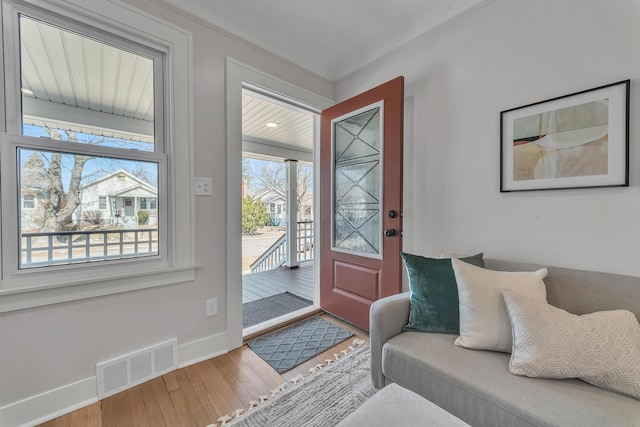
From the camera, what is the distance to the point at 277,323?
2.38m

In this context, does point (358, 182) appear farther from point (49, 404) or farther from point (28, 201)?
point (49, 404)

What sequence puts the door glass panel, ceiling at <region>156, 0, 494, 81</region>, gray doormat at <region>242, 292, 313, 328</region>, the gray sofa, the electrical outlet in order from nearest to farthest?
1. the gray sofa
2. ceiling at <region>156, 0, 494, 81</region>
3. the electrical outlet
4. the door glass panel
5. gray doormat at <region>242, 292, 313, 328</region>

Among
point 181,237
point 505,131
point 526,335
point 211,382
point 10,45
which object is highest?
point 10,45

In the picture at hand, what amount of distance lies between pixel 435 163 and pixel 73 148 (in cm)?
225

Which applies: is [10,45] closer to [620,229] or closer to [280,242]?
[620,229]

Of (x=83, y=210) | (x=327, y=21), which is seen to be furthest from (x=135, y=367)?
(x=327, y=21)

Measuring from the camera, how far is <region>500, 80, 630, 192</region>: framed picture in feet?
4.16

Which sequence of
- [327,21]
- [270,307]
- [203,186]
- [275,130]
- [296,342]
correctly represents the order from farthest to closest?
1. [275,130]
2. [270,307]
3. [296,342]
4. [327,21]
5. [203,186]

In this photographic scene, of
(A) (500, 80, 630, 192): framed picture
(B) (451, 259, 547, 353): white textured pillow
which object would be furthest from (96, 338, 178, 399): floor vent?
(A) (500, 80, 630, 192): framed picture

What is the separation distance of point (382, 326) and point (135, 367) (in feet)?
4.86

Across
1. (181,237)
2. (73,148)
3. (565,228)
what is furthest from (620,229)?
(73,148)

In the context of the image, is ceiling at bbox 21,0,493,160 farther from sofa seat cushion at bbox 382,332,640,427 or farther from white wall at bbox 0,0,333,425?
sofa seat cushion at bbox 382,332,640,427

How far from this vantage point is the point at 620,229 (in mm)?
1286

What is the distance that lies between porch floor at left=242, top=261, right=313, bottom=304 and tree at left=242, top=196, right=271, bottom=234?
7.73 ft
